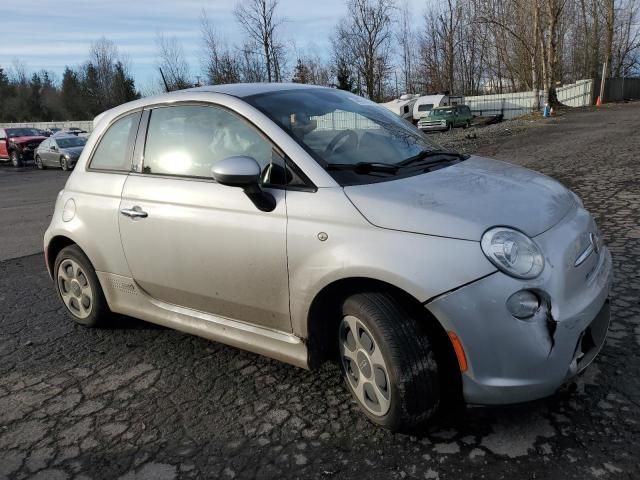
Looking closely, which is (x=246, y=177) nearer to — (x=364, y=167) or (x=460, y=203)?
(x=364, y=167)

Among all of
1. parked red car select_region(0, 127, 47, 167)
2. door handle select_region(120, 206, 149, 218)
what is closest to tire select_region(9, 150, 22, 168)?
parked red car select_region(0, 127, 47, 167)

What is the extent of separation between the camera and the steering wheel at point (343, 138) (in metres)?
2.89

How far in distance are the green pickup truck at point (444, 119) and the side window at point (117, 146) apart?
2816 centimetres

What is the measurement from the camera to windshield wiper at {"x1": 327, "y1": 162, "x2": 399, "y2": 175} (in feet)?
8.95

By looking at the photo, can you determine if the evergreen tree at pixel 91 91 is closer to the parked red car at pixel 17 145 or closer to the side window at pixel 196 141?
the parked red car at pixel 17 145

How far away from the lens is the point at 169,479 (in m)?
2.32

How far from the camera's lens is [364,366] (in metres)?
2.55

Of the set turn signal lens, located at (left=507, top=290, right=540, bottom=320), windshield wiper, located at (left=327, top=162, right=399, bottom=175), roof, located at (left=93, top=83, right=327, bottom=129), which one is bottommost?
turn signal lens, located at (left=507, top=290, right=540, bottom=320)

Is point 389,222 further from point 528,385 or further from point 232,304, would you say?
point 232,304

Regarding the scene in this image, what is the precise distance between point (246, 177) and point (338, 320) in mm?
881

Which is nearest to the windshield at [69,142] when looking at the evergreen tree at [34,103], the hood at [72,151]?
Answer: the hood at [72,151]

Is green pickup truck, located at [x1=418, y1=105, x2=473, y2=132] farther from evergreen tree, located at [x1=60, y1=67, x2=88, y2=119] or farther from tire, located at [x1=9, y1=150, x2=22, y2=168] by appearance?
evergreen tree, located at [x1=60, y1=67, x2=88, y2=119]

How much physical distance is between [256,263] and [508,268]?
1.28 metres

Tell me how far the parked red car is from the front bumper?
80.2ft
